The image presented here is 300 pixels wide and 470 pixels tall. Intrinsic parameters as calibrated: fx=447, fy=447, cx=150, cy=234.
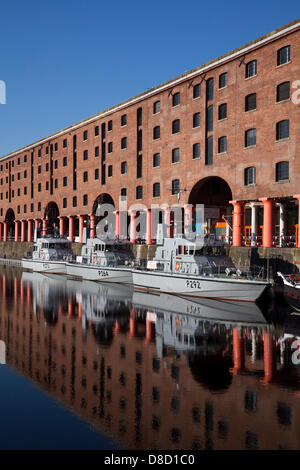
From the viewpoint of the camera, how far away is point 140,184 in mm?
47750

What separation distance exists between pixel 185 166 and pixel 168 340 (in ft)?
85.1

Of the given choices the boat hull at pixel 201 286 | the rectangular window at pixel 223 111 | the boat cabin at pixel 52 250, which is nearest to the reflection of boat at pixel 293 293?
the boat hull at pixel 201 286

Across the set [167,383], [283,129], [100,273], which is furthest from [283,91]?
[167,383]

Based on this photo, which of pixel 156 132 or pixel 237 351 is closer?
pixel 237 351

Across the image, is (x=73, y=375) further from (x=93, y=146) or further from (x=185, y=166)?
(x=93, y=146)

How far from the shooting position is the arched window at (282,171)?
33103mm

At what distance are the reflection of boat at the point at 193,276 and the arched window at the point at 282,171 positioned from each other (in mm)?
7584

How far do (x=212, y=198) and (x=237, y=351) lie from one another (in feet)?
94.1

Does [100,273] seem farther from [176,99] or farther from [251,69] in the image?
[251,69]

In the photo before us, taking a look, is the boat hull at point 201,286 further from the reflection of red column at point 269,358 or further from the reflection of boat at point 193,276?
the reflection of red column at point 269,358

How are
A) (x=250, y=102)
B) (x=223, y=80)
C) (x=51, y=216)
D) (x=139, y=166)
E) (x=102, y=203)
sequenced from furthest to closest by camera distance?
(x=51, y=216) → (x=102, y=203) → (x=139, y=166) → (x=223, y=80) → (x=250, y=102)

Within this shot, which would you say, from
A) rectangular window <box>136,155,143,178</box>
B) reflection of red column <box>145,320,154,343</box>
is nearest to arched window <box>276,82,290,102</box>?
rectangular window <box>136,155,143,178</box>

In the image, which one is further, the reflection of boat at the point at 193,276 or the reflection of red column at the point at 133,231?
the reflection of red column at the point at 133,231

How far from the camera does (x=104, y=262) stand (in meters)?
42.1
